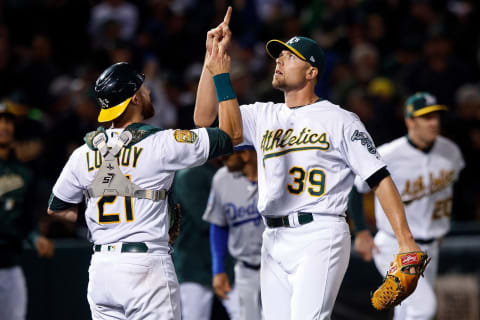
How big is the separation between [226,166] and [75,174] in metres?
1.67

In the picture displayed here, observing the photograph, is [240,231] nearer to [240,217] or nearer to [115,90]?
[240,217]

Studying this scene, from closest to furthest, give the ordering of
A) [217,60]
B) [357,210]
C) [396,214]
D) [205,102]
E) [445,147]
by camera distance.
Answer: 1. [396,214]
2. [217,60]
3. [205,102]
4. [357,210]
5. [445,147]

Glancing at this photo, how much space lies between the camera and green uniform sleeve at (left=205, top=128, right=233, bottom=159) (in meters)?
3.51

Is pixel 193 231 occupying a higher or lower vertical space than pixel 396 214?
lower

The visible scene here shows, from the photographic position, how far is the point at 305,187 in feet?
12.4

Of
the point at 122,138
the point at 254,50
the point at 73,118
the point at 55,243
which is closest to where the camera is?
the point at 122,138

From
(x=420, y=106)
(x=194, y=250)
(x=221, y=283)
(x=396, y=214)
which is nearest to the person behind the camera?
(x=396, y=214)

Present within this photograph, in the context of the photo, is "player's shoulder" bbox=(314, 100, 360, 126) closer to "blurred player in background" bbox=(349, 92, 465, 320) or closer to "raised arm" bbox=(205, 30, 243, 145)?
"raised arm" bbox=(205, 30, 243, 145)

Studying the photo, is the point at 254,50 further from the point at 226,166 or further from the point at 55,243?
the point at 226,166

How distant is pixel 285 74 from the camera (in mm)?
4004

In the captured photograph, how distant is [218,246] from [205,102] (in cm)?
149

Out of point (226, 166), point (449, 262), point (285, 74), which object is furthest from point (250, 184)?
point (449, 262)

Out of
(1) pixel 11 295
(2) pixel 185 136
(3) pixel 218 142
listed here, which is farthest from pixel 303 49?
(1) pixel 11 295

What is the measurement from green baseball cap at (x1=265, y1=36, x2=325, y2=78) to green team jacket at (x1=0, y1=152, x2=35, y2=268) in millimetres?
2663
